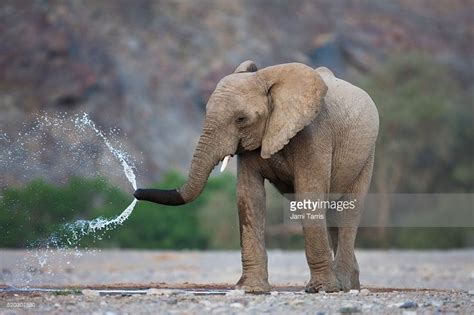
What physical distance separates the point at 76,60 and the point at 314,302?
4678 centimetres

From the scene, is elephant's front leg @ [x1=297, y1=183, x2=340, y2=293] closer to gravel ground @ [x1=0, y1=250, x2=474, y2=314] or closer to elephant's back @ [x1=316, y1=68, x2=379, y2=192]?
gravel ground @ [x1=0, y1=250, x2=474, y2=314]

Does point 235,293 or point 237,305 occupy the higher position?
point 235,293

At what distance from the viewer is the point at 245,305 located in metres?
11.4

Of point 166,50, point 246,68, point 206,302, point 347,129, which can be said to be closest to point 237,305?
point 206,302

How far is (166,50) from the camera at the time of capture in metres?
61.5

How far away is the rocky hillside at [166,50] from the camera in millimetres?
55344

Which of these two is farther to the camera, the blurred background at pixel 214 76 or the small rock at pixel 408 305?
the blurred background at pixel 214 76

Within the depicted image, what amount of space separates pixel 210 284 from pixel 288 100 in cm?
408

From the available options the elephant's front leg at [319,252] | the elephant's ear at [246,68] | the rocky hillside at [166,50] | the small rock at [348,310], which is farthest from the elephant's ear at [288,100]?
the rocky hillside at [166,50]

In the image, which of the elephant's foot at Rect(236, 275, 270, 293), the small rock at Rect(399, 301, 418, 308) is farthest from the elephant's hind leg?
the small rock at Rect(399, 301, 418, 308)

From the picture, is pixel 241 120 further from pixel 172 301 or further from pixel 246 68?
pixel 172 301

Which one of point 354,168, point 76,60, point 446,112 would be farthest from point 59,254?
point 76,60

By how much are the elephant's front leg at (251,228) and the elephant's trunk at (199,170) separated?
0.65m

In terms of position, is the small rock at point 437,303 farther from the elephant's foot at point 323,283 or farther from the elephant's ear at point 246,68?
the elephant's ear at point 246,68
